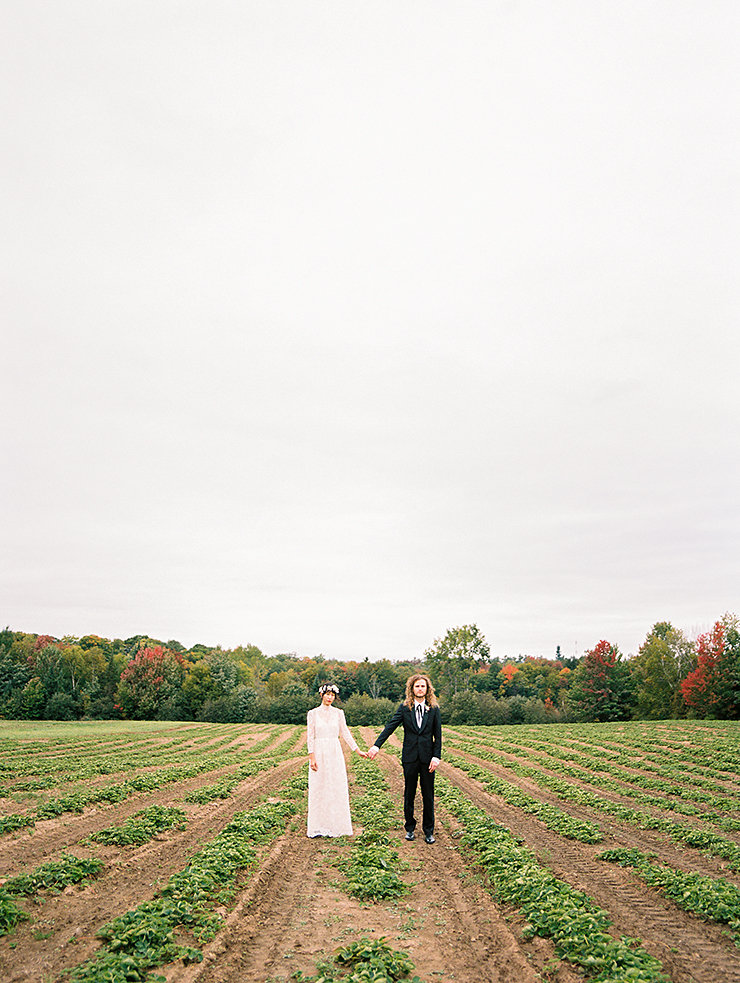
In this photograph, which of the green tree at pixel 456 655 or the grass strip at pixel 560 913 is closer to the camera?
the grass strip at pixel 560 913

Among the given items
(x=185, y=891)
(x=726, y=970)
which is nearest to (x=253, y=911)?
(x=185, y=891)

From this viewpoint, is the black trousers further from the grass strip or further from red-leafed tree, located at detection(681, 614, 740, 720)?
red-leafed tree, located at detection(681, 614, 740, 720)

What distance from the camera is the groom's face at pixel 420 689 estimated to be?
36.4ft

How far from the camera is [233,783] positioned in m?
18.2

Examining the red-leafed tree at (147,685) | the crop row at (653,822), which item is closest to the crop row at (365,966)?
the crop row at (653,822)

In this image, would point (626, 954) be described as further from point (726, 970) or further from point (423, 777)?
point (423, 777)

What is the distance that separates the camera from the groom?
10820 mm

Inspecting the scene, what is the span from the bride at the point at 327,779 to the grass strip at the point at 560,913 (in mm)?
2417

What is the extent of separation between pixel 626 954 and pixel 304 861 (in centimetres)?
554

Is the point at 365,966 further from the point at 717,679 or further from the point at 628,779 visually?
the point at 717,679

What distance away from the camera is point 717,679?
5856cm

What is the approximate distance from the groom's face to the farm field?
257 centimetres

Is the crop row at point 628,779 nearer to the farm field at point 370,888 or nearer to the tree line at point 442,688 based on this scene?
the farm field at point 370,888

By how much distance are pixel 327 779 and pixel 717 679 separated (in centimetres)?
6113
